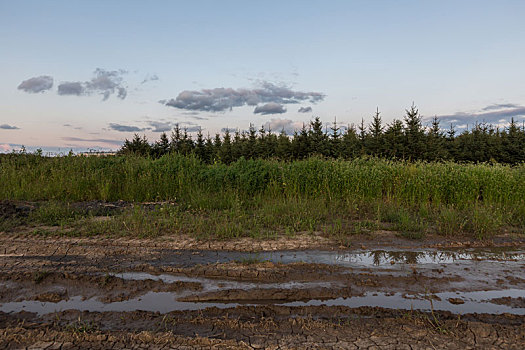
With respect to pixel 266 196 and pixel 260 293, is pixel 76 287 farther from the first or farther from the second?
pixel 266 196

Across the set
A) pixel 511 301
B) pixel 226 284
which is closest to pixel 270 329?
pixel 226 284

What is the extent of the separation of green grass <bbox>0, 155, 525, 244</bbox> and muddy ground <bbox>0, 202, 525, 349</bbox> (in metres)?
0.86

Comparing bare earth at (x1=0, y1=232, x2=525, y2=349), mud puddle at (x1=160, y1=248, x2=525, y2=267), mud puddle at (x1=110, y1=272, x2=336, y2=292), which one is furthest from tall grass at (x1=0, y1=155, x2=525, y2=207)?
mud puddle at (x1=110, y1=272, x2=336, y2=292)

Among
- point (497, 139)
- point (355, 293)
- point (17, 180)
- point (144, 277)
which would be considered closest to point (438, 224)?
point (355, 293)

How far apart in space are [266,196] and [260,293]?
243 inches

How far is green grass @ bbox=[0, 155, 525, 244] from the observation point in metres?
7.89

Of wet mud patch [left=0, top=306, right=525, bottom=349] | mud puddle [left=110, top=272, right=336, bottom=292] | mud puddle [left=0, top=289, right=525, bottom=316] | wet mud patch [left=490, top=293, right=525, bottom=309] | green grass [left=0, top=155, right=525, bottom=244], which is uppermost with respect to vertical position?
green grass [left=0, top=155, right=525, bottom=244]

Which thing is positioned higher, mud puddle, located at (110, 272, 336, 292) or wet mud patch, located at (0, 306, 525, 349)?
mud puddle, located at (110, 272, 336, 292)

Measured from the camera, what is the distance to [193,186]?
11.5 meters

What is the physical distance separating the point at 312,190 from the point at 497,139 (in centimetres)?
3017

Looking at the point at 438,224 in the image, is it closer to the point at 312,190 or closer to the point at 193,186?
the point at 312,190

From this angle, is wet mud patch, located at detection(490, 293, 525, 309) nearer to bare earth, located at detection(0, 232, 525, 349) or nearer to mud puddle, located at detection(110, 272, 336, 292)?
bare earth, located at detection(0, 232, 525, 349)

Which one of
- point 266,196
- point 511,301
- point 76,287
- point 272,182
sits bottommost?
point 511,301

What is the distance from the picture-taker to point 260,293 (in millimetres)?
4559
